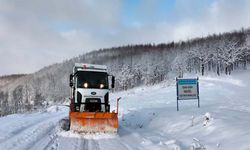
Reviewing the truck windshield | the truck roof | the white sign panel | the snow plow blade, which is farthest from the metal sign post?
the snow plow blade

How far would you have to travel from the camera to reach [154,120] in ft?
68.5

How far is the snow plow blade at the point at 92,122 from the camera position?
52.5ft

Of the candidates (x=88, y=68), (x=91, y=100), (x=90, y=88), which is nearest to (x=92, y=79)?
(x=90, y=88)

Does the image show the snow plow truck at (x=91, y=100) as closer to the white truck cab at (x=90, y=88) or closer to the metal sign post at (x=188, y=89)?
the white truck cab at (x=90, y=88)

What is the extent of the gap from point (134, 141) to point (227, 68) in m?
99.3

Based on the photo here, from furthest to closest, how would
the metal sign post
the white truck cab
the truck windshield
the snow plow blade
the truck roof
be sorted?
the metal sign post, the truck roof, the truck windshield, the white truck cab, the snow plow blade

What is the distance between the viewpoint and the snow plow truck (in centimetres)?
1603

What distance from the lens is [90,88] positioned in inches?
686

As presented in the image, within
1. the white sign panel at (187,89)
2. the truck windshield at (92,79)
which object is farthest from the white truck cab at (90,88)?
the white sign panel at (187,89)

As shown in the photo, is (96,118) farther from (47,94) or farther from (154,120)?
(47,94)

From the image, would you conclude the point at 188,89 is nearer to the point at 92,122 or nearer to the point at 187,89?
the point at 187,89

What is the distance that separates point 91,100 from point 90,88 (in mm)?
632

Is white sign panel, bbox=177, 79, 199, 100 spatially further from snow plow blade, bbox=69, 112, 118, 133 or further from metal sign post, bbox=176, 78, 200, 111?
snow plow blade, bbox=69, 112, 118, 133

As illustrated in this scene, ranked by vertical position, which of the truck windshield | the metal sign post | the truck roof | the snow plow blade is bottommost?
the snow plow blade
